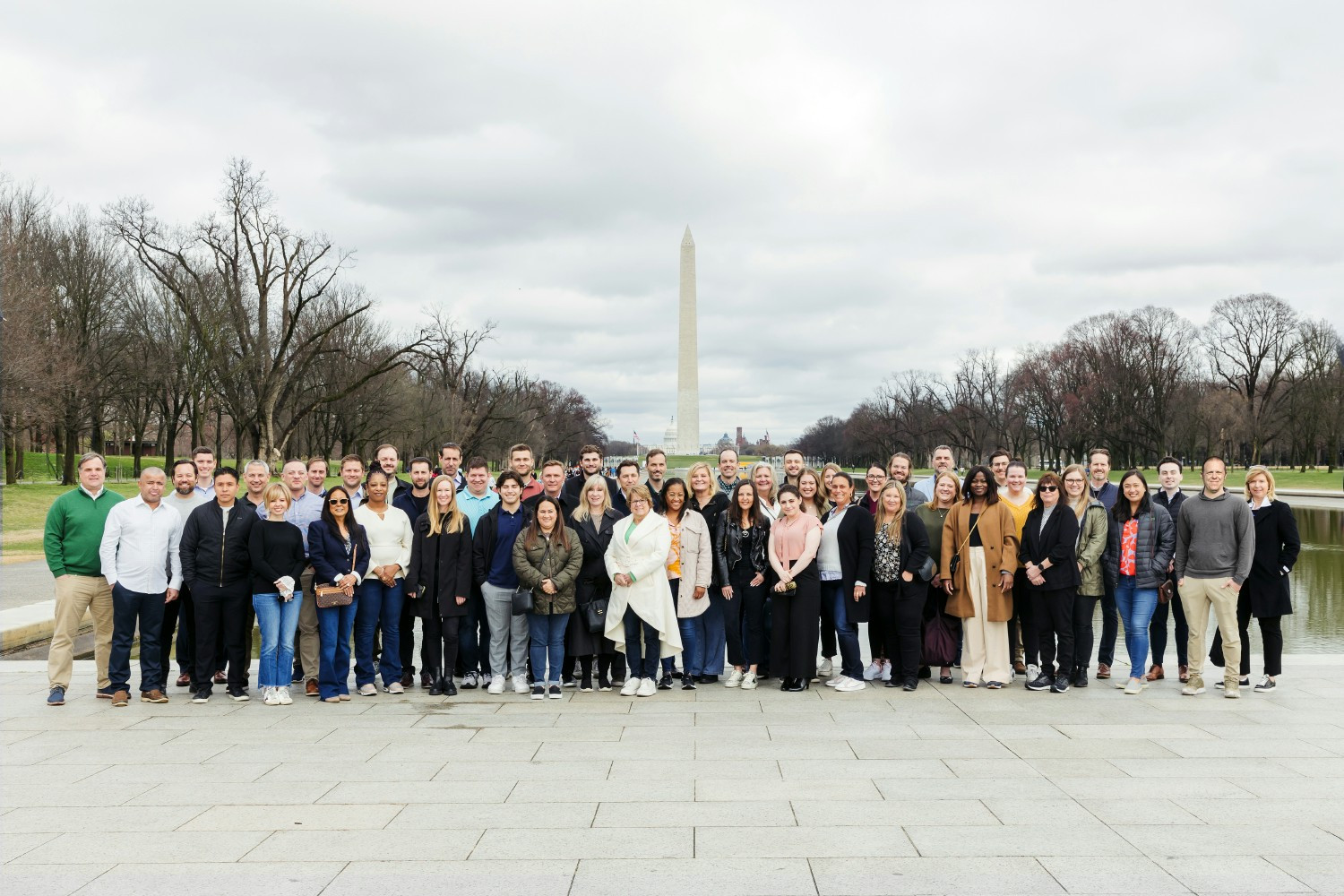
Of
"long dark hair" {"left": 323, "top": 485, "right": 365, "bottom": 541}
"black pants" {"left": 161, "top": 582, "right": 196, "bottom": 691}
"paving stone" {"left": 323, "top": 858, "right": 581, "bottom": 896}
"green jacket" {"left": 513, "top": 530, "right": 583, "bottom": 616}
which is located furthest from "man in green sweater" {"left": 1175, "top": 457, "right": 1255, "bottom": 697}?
"black pants" {"left": 161, "top": 582, "right": 196, "bottom": 691}

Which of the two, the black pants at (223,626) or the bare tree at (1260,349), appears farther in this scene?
the bare tree at (1260,349)

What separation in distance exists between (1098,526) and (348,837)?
6.62m

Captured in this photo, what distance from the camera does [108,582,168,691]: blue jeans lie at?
8055mm

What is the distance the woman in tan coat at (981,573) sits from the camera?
27.7ft

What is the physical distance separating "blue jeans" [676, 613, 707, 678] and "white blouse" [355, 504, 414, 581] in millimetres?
2501

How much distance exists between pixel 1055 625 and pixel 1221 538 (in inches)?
60.6

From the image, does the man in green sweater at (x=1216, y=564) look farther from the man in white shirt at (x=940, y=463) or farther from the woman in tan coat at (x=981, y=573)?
the man in white shirt at (x=940, y=463)

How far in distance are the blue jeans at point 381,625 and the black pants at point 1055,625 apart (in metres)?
5.57

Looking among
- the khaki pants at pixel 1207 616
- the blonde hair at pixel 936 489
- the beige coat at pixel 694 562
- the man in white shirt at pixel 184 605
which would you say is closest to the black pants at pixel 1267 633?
the khaki pants at pixel 1207 616

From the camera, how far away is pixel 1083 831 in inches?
193

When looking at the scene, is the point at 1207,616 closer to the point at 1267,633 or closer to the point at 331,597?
the point at 1267,633

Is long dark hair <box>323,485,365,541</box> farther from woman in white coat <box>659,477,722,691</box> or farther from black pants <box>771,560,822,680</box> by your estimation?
black pants <box>771,560,822,680</box>

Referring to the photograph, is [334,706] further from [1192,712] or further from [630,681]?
[1192,712]

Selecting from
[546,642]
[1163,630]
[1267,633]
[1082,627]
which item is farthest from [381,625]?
[1267,633]
